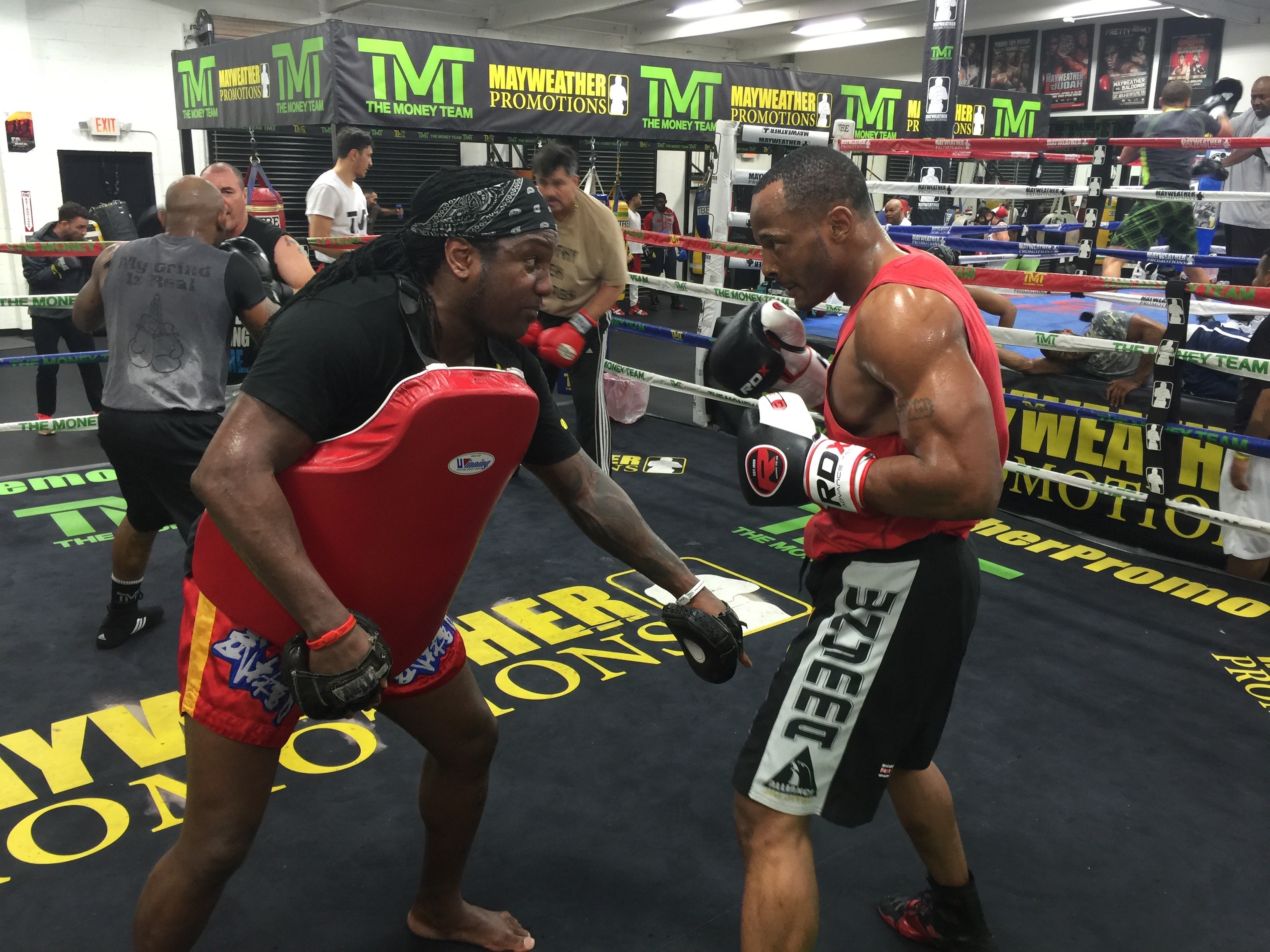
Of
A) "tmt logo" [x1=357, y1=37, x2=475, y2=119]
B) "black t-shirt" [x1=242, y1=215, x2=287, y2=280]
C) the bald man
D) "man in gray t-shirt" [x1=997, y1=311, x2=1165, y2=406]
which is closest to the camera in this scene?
the bald man

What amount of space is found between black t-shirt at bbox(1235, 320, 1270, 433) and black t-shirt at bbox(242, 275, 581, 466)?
3243 mm

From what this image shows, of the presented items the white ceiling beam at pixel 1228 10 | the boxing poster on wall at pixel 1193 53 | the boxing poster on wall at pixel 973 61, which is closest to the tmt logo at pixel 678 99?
the white ceiling beam at pixel 1228 10

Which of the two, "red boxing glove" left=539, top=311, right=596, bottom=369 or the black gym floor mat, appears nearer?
the black gym floor mat

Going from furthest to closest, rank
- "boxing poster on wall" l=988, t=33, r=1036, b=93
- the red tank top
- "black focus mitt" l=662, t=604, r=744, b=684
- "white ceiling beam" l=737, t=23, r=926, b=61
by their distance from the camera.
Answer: "boxing poster on wall" l=988, t=33, r=1036, b=93 → "white ceiling beam" l=737, t=23, r=926, b=61 → "black focus mitt" l=662, t=604, r=744, b=684 → the red tank top

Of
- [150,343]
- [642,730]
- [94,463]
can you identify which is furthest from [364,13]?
[642,730]

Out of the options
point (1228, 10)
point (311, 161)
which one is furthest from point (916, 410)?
point (1228, 10)

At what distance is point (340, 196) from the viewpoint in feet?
16.3

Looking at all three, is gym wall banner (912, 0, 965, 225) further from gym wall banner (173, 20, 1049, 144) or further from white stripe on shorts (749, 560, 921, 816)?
white stripe on shorts (749, 560, 921, 816)

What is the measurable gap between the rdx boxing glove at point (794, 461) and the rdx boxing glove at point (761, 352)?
0.58ft

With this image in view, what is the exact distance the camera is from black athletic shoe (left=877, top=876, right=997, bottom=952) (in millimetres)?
1679

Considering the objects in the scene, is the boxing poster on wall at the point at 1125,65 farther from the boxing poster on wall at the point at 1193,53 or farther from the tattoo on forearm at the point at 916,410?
the tattoo on forearm at the point at 916,410

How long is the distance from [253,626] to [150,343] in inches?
65.0

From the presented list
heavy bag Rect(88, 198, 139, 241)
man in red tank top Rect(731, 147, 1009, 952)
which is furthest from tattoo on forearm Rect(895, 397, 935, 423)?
heavy bag Rect(88, 198, 139, 241)

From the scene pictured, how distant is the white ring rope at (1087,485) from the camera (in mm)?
3043
